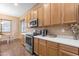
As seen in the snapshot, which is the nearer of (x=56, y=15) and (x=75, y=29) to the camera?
(x=75, y=29)

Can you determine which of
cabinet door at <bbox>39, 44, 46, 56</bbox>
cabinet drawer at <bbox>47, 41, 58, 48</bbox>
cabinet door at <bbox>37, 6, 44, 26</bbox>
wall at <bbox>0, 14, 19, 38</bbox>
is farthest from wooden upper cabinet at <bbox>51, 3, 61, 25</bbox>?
wall at <bbox>0, 14, 19, 38</bbox>

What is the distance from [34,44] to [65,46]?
1436 mm

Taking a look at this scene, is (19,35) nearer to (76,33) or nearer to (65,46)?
(65,46)

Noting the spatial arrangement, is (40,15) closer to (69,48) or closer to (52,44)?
(52,44)

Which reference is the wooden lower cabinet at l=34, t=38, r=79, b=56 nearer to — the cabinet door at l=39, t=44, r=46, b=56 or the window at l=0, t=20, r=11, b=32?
the cabinet door at l=39, t=44, r=46, b=56

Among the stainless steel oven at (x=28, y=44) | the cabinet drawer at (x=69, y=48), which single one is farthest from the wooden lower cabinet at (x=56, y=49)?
the stainless steel oven at (x=28, y=44)

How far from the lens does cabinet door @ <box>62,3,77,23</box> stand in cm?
228

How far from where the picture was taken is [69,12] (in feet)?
8.00

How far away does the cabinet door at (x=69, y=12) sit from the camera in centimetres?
228

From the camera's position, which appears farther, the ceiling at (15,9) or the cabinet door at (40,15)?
the cabinet door at (40,15)

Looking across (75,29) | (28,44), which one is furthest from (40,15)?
(75,29)

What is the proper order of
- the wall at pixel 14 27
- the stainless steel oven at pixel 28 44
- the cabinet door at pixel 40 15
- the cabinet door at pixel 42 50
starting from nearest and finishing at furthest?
the wall at pixel 14 27, the cabinet door at pixel 42 50, the stainless steel oven at pixel 28 44, the cabinet door at pixel 40 15

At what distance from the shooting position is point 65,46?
2.13 meters

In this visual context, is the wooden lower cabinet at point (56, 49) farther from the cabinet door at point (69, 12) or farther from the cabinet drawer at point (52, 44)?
the cabinet door at point (69, 12)
